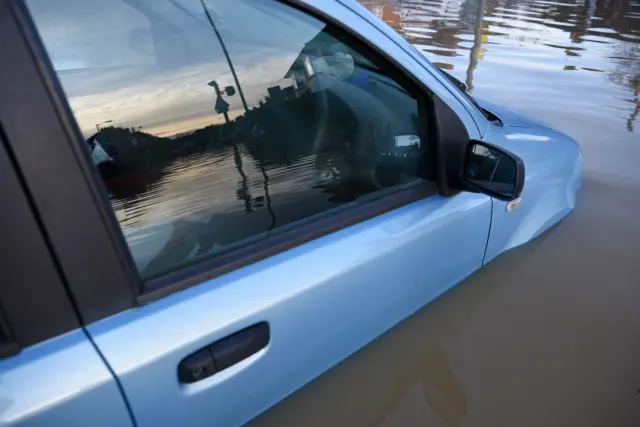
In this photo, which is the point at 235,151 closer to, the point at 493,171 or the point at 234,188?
the point at 234,188

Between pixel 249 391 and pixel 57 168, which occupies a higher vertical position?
pixel 57 168

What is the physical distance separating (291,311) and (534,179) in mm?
1532

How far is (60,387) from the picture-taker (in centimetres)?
102

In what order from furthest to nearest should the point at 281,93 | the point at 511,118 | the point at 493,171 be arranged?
the point at 511,118 < the point at 493,171 < the point at 281,93

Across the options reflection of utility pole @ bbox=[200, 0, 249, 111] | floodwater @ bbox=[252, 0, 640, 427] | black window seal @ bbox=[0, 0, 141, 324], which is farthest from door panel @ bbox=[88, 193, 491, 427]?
reflection of utility pole @ bbox=[200, 0, 249, 111]

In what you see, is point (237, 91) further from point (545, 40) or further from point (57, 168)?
point (545, 40)

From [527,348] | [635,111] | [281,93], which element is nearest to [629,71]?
[635,111]

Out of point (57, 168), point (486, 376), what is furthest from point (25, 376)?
point (486, 376)

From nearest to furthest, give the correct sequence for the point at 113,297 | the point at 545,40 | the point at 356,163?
the point at 113,297 → the point at 356,163 → the point at 545,40

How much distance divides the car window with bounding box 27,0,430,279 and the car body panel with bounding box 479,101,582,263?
63cm

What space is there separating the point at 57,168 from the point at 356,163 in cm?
108

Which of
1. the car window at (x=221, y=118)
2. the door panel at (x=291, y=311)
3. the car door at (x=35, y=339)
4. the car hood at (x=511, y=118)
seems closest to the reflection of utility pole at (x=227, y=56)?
the car window at (x=221, y=118)

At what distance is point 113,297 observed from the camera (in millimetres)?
1125

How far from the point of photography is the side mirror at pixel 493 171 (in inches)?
69.3
